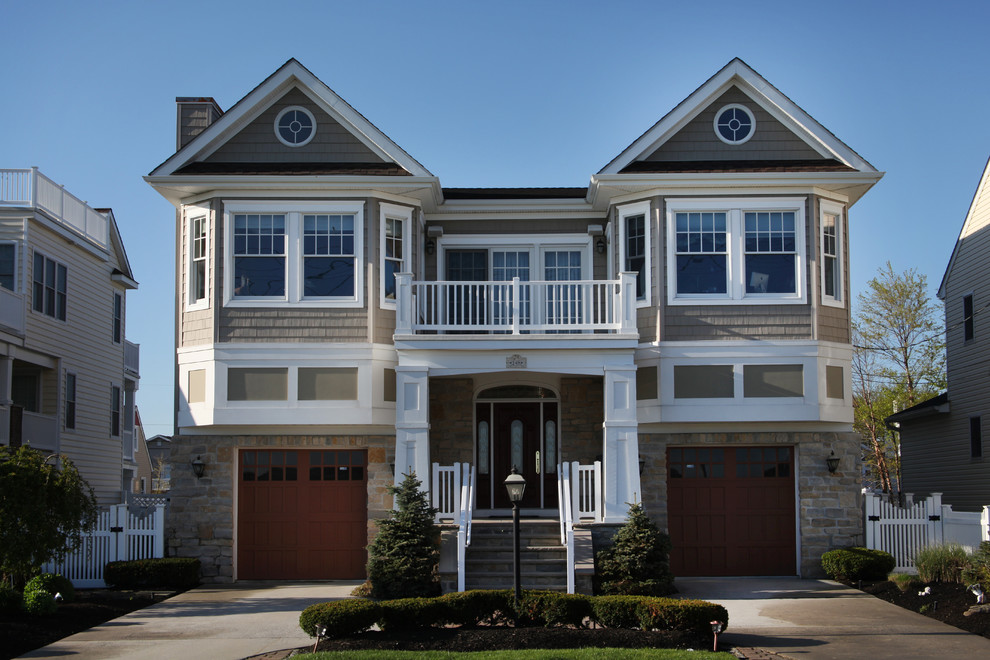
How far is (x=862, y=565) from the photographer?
16.9 meters

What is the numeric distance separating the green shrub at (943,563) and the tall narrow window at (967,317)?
30.2ft

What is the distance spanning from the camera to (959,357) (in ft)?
80.6

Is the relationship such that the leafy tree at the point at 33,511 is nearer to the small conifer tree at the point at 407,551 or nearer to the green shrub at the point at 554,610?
the small conifer tree at the point at 407,551

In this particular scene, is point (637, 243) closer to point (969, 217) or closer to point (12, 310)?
point (969, 217)

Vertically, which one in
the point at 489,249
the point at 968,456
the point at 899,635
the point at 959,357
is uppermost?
the point at 489,249

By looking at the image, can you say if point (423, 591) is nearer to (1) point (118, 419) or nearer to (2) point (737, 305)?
(2) point (737, 305)

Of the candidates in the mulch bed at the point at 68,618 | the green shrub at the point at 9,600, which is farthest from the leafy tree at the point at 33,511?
the mulch bed at the point at 68,618

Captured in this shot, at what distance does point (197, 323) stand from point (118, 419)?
11331 millimetres

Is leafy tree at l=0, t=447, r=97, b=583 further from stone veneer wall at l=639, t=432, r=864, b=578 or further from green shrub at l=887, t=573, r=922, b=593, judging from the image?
green shrub at l=887, t=573, r=922, b=593

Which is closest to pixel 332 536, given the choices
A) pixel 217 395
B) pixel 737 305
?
pixel 217 395

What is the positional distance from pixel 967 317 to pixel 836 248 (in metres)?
7.47

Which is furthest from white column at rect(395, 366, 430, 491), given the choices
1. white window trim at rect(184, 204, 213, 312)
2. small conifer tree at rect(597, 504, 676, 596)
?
white window trim at rect(184, 204, 213, 312)

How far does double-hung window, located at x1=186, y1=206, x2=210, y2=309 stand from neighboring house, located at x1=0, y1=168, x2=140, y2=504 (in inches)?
167

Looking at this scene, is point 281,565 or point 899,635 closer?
point 899,635
